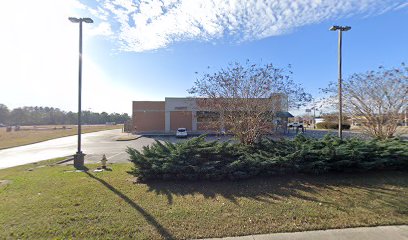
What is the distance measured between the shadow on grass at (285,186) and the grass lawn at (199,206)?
0.02 m

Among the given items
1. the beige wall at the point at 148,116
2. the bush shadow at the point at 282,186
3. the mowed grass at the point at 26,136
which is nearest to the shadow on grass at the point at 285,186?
the bush shadow at the point at 282,186

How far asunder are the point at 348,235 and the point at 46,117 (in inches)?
4497

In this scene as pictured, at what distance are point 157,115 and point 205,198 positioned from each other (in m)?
31.3

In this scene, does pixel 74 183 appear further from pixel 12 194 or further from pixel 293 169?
pixel 293 169

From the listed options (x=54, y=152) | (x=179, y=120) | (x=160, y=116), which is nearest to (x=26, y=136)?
(x=160, y=116)

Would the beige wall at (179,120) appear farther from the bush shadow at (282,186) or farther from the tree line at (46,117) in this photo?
the tree line at (46,117)

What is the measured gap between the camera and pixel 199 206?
4.58 metres

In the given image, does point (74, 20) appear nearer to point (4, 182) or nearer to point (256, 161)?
point (4, 182)

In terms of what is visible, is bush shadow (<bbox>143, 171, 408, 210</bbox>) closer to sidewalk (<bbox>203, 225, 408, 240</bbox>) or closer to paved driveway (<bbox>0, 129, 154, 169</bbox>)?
sidewalk (<bbox>203, 225, 408, 240</bbox>)

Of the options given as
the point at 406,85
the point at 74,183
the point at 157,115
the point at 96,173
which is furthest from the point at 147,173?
the point at 157,115

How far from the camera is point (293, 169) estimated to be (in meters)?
5.94

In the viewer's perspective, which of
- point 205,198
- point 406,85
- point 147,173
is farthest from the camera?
point 406,85

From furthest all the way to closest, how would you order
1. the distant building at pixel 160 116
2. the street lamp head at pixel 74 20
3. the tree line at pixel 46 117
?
the tree line at pixel 46 117
the distant building at pixel 160 116
the street lamp head at pixel 74 20

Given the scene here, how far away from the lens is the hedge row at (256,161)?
18.9 feet
